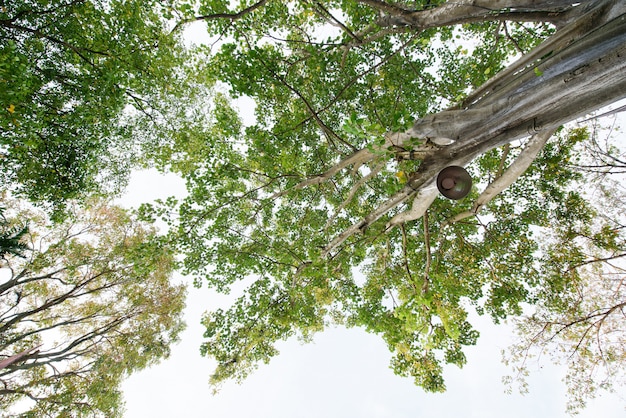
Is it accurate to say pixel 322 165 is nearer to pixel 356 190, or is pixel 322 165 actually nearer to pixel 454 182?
pixel 356 190

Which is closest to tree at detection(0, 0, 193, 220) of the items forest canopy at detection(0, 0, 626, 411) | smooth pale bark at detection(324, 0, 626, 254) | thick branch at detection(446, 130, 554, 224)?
forest canopy at detection(0, 0, 626, 411)

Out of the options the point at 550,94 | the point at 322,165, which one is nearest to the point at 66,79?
the point at 322,165

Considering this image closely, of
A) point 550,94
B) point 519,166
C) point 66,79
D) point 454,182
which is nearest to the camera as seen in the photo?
point 550,94

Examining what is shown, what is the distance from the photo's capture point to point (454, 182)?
304 cm

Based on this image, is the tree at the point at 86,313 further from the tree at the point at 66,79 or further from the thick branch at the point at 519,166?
the thick branch at the point at 519,166

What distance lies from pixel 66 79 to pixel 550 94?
9222mm

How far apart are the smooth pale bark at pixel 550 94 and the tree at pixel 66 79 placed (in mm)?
5991

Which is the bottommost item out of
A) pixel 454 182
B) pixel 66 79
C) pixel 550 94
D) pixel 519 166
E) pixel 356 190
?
pixel 454 182

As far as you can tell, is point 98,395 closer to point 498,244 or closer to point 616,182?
point 498,244

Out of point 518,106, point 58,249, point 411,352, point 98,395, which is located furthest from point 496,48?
point 98,395

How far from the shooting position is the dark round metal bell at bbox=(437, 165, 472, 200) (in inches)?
119

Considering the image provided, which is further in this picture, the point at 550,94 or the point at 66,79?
the point at 66,79

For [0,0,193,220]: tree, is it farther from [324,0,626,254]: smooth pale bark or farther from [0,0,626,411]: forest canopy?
[324,0,626,254]: smooth pale bark

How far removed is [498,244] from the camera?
7.00 metres
